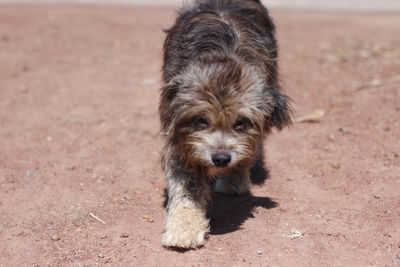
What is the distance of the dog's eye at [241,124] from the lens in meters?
4.46

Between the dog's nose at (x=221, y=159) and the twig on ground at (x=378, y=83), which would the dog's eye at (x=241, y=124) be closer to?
the dog's nose at (x=221, y=159)

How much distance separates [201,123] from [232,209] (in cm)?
145

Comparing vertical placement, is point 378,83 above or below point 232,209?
above

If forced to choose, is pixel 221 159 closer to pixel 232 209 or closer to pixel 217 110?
pixel 217 110

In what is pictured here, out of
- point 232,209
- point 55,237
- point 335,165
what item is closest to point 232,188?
point 232,209

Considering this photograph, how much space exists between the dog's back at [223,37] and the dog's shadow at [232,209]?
1.28 m

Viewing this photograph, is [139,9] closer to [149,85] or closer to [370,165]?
[149,85]

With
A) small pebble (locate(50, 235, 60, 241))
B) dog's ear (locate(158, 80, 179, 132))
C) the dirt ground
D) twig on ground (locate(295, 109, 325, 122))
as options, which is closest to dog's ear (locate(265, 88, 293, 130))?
dog's ear (locate(158, 80, 179, 132))

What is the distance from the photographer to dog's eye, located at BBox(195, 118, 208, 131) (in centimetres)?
441

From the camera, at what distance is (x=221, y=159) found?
437 centimetres

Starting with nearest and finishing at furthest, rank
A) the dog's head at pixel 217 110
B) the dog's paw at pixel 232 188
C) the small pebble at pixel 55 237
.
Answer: the dog's head at pixel 217 110 < the small pebble at pixel 55 237 < the dog's paw at pixel 232 188

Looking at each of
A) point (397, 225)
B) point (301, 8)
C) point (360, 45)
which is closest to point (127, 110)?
point (397, 225)

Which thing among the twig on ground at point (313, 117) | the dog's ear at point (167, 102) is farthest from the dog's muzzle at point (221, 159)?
the twig on ground at point (313, 117)

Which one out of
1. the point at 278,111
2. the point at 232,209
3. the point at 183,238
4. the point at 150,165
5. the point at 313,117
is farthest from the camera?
the point at 313,117
